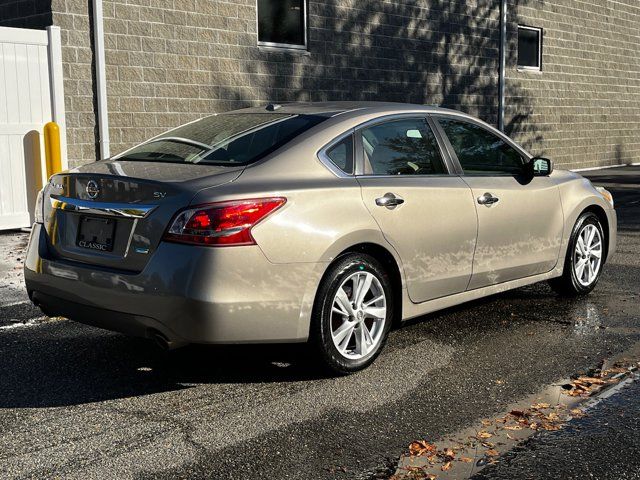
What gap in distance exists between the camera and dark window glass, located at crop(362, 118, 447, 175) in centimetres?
537

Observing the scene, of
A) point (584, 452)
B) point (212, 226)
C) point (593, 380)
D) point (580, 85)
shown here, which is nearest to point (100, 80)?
point (212, 226)

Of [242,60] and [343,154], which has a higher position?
[242,60]

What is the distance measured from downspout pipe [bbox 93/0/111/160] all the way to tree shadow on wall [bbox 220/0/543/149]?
6.64 ft

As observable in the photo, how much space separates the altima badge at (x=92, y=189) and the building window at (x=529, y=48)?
15.4 meters

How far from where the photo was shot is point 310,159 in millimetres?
4977

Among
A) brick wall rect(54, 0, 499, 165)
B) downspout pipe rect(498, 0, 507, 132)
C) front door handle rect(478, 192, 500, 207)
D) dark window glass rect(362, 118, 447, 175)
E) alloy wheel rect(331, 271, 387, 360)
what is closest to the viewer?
alloy wheel rect(331, 271, 387, 360)

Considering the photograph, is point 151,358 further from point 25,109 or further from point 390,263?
point 25,109

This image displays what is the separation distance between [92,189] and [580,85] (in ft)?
59.0

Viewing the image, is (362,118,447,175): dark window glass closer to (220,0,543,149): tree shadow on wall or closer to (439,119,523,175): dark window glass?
(439,119,523,175): dark window glass

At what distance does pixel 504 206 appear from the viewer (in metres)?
6.04

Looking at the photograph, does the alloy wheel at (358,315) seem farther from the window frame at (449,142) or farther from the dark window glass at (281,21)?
the dark window glass at (281,21)

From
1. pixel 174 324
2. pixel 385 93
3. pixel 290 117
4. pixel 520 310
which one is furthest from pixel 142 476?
pixel 385 93

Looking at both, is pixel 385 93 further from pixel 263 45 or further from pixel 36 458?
pixel 36 458

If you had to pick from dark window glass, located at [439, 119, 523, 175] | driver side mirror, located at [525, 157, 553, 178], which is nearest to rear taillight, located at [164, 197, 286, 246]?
dark window glass, located at [439, 119, 523, 175]
